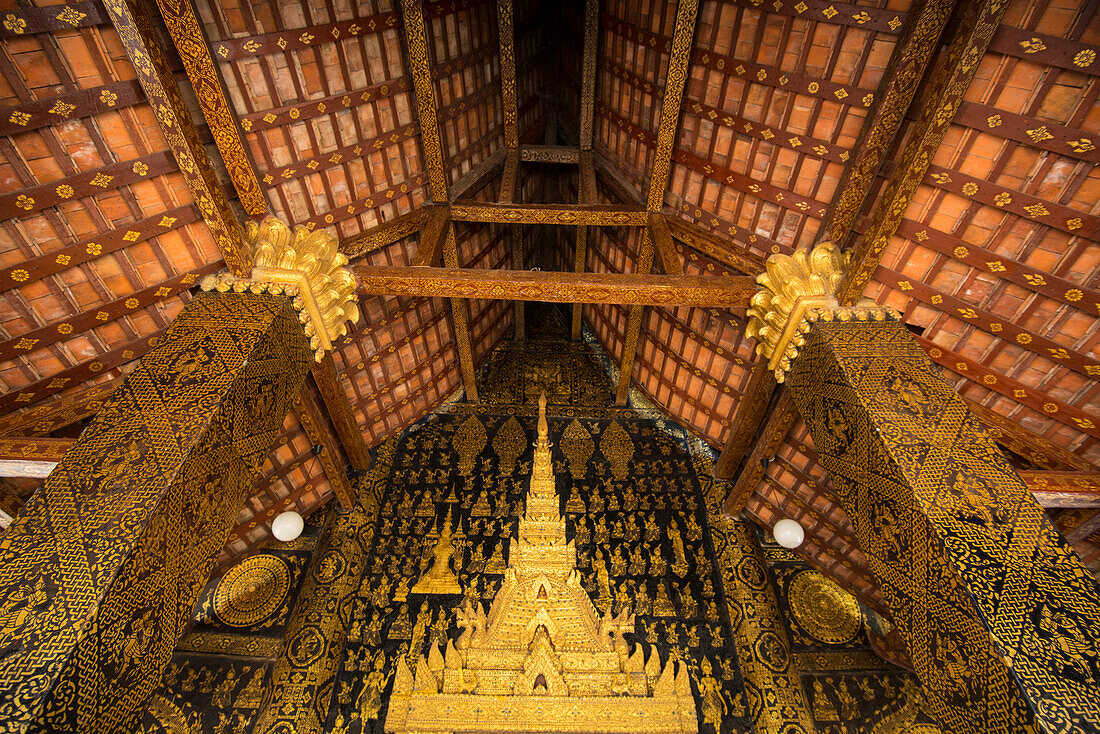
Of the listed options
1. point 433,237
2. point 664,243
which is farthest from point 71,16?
point 664,243

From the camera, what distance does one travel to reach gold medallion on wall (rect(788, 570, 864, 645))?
16.8 ft

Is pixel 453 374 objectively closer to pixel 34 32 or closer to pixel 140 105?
pixel 140 105

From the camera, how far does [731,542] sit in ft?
19.2

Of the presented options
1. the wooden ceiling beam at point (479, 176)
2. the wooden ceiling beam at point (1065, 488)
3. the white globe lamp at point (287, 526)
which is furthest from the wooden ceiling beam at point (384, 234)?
the wooden ceiling beam at point (1065, 488)

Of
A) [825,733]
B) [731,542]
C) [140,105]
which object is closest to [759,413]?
[731,542]

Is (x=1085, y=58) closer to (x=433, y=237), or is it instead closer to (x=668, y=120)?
(x=668, y=120)

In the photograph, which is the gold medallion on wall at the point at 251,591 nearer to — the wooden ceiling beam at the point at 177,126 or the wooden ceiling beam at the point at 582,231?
the wooden ceiling beam at the point at 177,126

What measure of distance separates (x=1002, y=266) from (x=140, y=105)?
6100mm

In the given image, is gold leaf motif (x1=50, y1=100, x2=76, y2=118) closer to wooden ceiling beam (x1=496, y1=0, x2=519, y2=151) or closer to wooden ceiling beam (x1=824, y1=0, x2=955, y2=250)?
wooden ceiling beam (x1=496, y1=0, x2=519, y2=151)

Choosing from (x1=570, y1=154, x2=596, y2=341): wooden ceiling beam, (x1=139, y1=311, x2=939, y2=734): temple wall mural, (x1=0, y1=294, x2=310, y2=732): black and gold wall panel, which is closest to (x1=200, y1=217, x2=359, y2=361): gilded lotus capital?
(x1=0, y1=294, x2=310, y2=732): black and gold wall panel

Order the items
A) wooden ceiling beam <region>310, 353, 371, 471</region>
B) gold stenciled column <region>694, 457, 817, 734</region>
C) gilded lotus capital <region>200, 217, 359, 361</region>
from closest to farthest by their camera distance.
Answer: gilded lotus capital <region>200, 217, 359, 361</region> → gold stenciled column <region>694, 457, 817, 734</region> → wooden ceiling beam <region>310, 353, 371, 471</region>

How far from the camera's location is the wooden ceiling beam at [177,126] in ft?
9.80

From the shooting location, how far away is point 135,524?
7.86 feet

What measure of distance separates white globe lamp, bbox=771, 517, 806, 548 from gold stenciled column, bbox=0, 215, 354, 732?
509 centimetres
